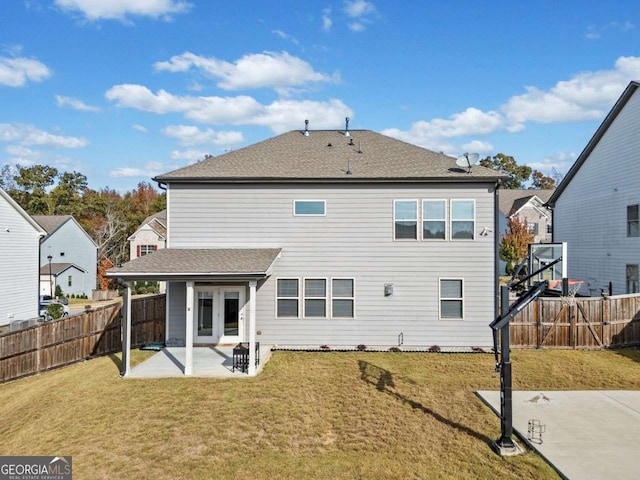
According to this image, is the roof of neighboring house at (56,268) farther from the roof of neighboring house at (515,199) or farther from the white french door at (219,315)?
the roof of neighboring house at (515,199)

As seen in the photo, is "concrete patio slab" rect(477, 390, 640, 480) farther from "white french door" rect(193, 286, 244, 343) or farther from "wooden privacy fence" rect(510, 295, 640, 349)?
"white french door" rect(193, 286, 244, 343)

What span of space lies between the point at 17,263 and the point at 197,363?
578 inches

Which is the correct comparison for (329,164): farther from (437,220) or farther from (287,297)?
(287,297)

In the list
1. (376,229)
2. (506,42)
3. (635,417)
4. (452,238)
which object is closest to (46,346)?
(376,229)

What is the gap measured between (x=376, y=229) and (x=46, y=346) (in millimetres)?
10259

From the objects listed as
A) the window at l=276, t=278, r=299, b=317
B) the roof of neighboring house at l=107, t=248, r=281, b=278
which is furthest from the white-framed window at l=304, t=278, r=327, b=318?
the roof of neighboring house at l=107, t=248, r=281, b=278

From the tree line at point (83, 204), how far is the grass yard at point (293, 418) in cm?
3651

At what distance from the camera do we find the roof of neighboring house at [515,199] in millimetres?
36969

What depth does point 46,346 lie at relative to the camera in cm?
1050

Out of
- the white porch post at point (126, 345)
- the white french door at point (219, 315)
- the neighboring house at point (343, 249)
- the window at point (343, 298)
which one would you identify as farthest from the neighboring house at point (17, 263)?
the window at point (343, 298)

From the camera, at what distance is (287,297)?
1202cm

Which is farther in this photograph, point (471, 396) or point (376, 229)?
point (376, 229)

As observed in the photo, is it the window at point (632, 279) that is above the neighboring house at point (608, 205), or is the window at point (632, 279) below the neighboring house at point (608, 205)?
below

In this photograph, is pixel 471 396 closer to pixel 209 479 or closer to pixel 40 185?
pixel 209 479
